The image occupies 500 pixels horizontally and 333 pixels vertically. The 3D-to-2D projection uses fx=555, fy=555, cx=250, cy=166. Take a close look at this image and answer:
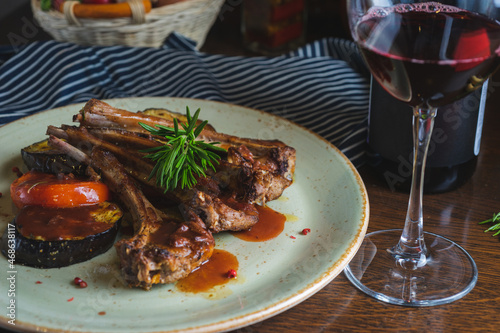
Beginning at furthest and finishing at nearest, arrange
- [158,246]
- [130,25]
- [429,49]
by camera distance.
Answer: [130,25] → [158,246] → [429,49]

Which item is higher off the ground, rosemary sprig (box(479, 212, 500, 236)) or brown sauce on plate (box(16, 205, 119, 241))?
brown sauce on plate (box(16, 205, 119, 241))

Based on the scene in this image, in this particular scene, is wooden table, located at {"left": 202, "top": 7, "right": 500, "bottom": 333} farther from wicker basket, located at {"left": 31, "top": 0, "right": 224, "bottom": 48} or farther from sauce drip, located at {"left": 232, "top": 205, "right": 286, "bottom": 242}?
wicker basket, located at {"left": 31, "top": 0, "right": 224, "bottom": 48}

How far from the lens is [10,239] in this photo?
4.52ft

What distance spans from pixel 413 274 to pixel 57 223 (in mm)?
912

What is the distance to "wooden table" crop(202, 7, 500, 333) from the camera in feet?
4.16

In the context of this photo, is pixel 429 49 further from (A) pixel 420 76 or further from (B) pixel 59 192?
(B) pixel 59 192

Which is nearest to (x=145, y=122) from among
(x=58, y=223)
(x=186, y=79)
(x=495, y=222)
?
(x=58, y=223)

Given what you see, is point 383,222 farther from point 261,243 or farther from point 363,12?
point 363,12

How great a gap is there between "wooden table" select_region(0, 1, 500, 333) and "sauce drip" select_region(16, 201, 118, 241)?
48 centimetres

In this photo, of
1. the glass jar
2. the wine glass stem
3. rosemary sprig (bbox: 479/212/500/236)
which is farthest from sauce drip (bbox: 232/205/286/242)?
the glass jar

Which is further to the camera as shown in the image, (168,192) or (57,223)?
(168,192)

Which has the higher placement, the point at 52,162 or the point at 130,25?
the point at 130,25

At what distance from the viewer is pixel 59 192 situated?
1.48 m

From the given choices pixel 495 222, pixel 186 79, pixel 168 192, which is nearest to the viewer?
pixel 168 192
